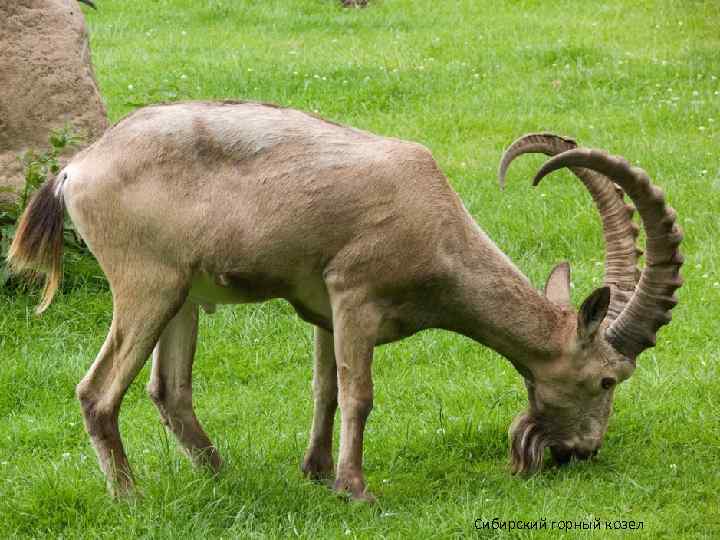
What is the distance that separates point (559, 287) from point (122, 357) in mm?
2395

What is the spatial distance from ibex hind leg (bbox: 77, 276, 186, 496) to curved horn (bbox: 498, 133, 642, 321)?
2.00 metres

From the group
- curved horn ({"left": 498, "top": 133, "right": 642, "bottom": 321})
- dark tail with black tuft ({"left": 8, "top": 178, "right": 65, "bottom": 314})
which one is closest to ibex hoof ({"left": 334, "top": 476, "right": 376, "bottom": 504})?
curved horn ({"left": 498, "top": 133, "right": 642, "bottom": 321})

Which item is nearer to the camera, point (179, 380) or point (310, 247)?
point (310, 247)

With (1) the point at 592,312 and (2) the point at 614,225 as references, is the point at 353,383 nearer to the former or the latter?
(1) the point at 592,312

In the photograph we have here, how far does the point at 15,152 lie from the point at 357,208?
14.0 feet

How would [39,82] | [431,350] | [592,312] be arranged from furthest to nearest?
[39,82]
[431,350]
[592,312]

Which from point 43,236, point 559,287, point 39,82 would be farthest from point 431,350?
point 39,82

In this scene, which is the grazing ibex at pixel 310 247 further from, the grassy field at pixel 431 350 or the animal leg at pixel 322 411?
the grassy field at pixel 431 350

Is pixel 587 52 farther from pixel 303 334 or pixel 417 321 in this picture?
pixel 417 321

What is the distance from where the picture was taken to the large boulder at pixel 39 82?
9.59 m

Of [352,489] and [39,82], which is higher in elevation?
[39,82]

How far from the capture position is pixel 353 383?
634cm

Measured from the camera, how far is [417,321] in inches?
256

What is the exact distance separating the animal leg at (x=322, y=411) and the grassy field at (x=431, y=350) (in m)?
0.23
